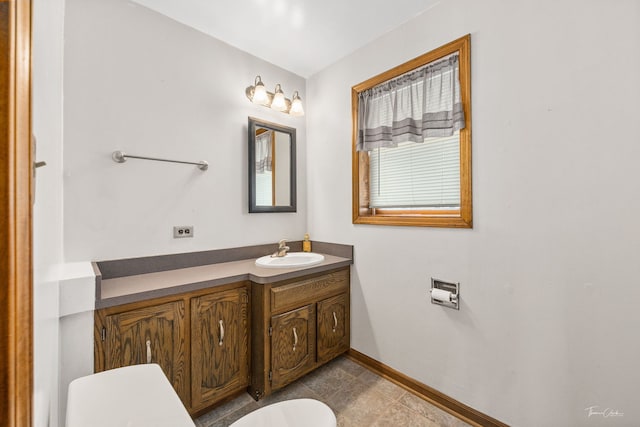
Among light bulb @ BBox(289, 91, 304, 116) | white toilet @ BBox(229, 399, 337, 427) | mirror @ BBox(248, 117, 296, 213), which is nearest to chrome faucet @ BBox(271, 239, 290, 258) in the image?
mirror @ BBox(248, 117, 296, 213)

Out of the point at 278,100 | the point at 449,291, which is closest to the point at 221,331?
the point at 449,291

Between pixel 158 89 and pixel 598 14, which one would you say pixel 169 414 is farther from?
pixel 598 14

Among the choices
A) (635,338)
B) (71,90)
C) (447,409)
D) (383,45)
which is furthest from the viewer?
(383,45)

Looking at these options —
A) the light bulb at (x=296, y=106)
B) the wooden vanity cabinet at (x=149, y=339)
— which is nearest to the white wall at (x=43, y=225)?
the wooden vanity cabinet at (x=149, y=339)

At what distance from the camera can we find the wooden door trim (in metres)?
0.32

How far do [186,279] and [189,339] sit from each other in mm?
332

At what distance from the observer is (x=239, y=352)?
1820 mm

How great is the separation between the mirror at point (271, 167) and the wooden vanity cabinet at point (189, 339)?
777mm

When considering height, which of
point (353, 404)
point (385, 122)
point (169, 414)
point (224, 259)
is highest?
point (385, 122)

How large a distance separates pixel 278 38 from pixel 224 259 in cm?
→ 170

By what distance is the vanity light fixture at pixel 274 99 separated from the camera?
7.16 feet

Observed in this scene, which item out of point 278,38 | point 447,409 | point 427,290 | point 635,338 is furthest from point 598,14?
point 447,409

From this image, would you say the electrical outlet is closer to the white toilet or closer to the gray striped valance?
the white toilet

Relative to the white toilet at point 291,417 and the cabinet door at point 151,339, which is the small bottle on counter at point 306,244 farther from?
the white toilet at point 291,417
